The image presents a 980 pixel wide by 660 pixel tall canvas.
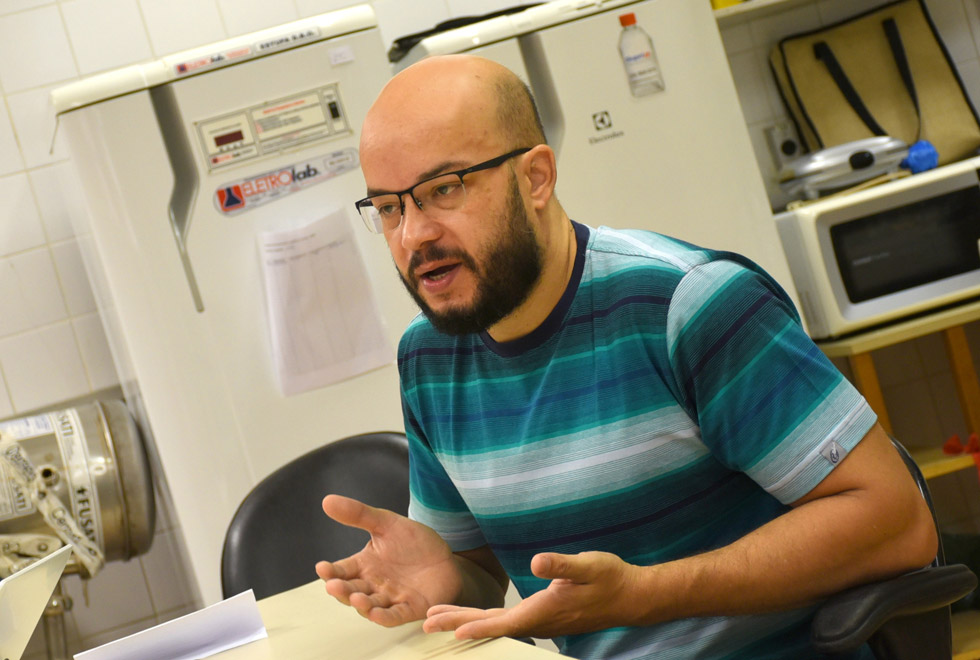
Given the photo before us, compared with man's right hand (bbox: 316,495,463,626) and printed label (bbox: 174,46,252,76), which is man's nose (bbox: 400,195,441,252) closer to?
man's right hand (bbox: 316,495,463,626)

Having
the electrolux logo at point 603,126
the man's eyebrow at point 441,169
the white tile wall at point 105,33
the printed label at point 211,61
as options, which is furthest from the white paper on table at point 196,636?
the white tile wall at point 105,33

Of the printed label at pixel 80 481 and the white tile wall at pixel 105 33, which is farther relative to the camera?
the white tile wall at pixel 105 33

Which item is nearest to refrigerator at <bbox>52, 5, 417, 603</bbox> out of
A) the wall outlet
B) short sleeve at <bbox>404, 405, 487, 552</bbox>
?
short sleeve at <bbox>404, 405, 487, 552</bbox>

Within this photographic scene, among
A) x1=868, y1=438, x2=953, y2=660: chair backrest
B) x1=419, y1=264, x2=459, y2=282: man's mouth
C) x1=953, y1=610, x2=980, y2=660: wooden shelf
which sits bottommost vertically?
x1=953, y1=610, x2=980, y2=660: wooden shelf

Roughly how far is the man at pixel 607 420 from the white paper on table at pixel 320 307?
2.80ft

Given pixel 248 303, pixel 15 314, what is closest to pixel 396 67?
pixel 248 303

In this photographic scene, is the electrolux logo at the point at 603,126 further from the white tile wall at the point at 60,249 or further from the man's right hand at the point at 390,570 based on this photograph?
the man's right hand at the point at 390,570

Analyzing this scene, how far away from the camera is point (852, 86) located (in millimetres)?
2736

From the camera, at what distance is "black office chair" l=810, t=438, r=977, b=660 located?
0.90m

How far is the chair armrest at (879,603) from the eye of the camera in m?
0.90

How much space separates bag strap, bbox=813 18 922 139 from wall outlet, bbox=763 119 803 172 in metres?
0.17

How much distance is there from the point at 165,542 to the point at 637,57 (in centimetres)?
167

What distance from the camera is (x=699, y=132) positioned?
228 centimetres

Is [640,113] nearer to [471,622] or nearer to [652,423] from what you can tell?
[652,423]
